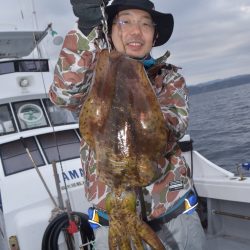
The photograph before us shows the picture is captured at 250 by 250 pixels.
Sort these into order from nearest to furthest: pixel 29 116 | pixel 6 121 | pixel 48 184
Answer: pixel 48 184 → pixel 6 121 → pixel 29 116

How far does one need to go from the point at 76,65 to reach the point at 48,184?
172 inches

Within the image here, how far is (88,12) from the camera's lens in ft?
6.70

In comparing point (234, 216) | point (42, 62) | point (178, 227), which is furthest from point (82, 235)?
point (42, 62)

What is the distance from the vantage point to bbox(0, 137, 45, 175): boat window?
6.58 meters

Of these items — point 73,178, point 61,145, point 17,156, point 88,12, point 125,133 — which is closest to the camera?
point 125,133

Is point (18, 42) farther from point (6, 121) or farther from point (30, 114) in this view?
point (6, 121)

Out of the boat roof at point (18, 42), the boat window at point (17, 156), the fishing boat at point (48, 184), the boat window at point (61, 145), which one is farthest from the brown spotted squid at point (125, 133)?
the boat roof at point (18, 42)

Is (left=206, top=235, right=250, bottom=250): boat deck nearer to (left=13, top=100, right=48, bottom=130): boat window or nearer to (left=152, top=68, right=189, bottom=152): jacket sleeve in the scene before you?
(left=152, top=68, right=189, bottom=152): jacket sleeve

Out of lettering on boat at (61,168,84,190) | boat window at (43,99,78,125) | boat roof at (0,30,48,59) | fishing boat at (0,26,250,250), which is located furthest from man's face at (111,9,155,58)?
boat roof at (0,30,48,59)

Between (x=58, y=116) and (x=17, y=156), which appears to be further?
(x=58, y=116)

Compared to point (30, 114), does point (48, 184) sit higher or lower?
lower

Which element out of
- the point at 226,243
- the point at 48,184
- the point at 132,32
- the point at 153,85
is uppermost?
the point at 132,32

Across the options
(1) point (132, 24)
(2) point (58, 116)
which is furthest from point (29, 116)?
(1) point (132, 24)

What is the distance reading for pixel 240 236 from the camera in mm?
5066
